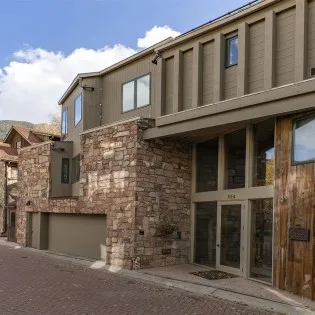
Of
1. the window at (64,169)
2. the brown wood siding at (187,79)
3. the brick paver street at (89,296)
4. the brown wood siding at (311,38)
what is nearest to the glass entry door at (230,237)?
the brick paver street at (89,296)

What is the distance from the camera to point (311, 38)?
9.61 meters

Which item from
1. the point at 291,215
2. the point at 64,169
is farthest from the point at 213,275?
the point at 64,169

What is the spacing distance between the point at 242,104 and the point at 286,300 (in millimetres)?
4580

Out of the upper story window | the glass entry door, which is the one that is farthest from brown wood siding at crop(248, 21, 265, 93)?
the upper story window

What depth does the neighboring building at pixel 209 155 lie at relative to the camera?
32.3 feet

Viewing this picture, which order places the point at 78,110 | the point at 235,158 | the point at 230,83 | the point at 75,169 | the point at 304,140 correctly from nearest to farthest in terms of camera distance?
the point at 304,140, the point at 230,83, the point at 235,158, the point at 78,110, the point at 75,169

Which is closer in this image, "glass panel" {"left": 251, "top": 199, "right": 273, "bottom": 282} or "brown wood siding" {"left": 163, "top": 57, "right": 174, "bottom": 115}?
"glass panel" {"left": 251, "top": 199, "right": 273, "bottom": 282}

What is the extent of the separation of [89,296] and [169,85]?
6870 millimetres

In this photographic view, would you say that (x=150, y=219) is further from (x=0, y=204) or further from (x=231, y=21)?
(x=0, y=204)

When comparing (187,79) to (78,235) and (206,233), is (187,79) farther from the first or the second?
(78,235)

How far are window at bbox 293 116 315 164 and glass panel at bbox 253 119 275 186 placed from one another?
0.99 meters

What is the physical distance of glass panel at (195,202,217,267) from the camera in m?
13.3

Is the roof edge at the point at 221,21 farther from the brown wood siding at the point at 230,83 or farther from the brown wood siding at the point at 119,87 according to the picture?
the brown wood siding at the point at 119,87

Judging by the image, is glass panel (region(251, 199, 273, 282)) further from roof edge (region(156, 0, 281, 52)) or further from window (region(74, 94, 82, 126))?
window (region(74, 94, 82, 126))
